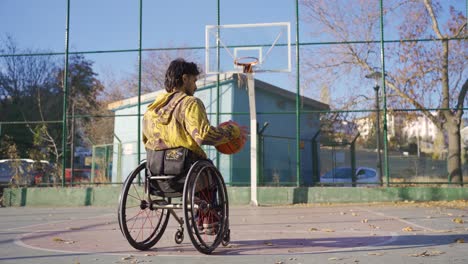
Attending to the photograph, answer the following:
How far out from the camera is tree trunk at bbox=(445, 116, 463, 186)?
39.1ft

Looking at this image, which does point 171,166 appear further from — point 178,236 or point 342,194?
point 342,194

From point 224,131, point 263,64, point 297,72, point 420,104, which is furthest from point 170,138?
point 420,104

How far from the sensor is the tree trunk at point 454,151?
11914 mm

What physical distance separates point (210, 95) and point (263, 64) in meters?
6.21

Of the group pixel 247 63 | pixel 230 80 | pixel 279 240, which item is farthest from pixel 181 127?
pixel 230 80

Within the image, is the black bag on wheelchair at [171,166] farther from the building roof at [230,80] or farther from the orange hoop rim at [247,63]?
the building roof at [230,80]

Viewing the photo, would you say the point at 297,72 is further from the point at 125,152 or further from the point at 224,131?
the point at 125,152

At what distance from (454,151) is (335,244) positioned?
9.47m

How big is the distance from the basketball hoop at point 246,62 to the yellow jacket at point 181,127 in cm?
603

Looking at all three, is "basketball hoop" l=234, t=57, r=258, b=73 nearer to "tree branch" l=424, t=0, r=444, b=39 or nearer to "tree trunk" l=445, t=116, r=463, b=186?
"tree trunk" l=445, t=116, r=463, b=186

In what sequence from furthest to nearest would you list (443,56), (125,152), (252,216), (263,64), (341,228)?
(125,152), (443,56), (263,64), (252,216), (341,228)

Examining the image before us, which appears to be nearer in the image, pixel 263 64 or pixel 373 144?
pixel 263 64

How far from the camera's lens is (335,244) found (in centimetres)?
479

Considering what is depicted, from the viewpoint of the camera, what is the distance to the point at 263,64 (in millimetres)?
10641
